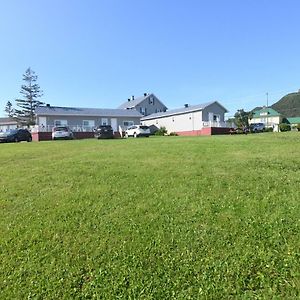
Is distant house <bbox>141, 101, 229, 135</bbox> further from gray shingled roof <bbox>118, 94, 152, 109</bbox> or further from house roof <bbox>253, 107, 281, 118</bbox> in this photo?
house roof <bbox>253, 107, 281, 118</bbox>

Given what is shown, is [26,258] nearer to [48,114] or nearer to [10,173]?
[10,173]

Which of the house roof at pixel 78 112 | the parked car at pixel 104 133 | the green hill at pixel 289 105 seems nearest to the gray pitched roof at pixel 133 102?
the house roof at pixel 78 112

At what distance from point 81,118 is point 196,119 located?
15.6m

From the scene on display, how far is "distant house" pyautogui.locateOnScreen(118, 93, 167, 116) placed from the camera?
59.4m

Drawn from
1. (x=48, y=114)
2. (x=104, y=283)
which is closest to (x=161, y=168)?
(x=104, y=283)

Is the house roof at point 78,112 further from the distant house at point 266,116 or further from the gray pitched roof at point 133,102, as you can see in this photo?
the distant house at point 266,116

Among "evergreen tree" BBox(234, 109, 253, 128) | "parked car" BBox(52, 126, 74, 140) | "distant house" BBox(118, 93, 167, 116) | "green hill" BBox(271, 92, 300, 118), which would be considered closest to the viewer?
"parked car" BBox(52, 126, 74, 140)

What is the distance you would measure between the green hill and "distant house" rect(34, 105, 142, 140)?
270 feet

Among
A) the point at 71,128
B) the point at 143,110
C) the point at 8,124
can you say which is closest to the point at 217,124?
the point at 71,128

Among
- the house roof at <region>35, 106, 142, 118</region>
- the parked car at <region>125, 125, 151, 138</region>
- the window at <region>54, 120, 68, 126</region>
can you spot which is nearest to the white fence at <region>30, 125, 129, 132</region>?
the window at <region>54, 120, 68, 126</region>

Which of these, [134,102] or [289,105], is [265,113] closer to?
[134,102]

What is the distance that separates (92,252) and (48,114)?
123ft

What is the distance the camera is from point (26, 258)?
4.48 metres

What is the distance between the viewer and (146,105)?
60.5 meters
